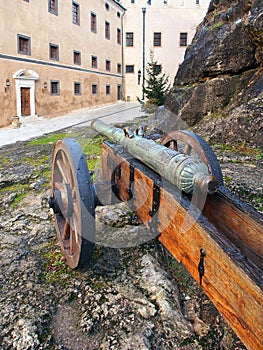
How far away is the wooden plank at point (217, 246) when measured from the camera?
45.8 inches

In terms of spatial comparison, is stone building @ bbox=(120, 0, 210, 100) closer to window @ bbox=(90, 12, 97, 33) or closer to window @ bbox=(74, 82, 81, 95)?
window @ bbox=(90, 12, 97, 33)

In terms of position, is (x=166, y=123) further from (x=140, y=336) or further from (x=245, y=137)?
(x=140, y=336)

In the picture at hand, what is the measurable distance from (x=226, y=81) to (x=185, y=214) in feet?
19.9

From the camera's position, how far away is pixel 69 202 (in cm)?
237

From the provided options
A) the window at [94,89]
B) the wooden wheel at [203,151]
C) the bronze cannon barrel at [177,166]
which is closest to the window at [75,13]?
the window at [94,89]

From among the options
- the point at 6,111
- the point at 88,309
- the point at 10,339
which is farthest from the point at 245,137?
the point at 6,111

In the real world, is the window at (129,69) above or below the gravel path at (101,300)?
above

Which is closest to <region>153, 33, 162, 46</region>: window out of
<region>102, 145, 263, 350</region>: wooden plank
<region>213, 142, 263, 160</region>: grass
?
<region>213, 142, 263, 160</region>: grass

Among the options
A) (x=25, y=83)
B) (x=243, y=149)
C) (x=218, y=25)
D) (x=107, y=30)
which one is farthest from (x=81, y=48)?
(x=243, y=149)

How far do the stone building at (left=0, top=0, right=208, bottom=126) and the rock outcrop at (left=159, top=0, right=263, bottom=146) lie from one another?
10494mm

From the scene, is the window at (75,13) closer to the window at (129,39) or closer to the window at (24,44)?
the window at (24,44)

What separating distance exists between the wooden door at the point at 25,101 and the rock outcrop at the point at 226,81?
10612 millimetres

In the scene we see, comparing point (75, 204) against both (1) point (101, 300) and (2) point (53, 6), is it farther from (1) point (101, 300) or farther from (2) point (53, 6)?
(2) point (53, 6)

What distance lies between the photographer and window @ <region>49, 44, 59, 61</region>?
18.2 meters
